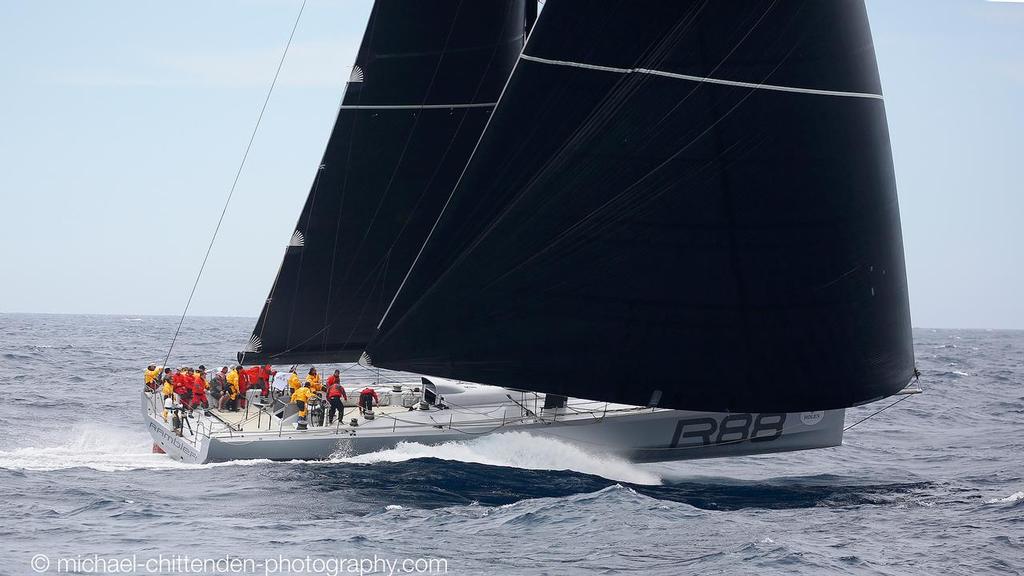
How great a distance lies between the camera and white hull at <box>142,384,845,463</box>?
2008 centimetres

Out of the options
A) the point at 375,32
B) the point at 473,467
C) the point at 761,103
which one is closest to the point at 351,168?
the point at 375,32

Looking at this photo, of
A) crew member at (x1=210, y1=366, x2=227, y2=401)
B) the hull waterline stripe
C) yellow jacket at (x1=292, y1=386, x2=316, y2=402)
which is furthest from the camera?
crew member at (x1=210, y1=366, x2=227, y2=401)

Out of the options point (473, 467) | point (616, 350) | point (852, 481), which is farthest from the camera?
point (852, 481)

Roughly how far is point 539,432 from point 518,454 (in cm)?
56

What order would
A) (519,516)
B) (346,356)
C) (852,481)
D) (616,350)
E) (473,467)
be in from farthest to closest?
(346,356)
(852,481)
(473,467)
(616,350)
(519,516)

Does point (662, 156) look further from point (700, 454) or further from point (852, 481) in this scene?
point (852, 481)

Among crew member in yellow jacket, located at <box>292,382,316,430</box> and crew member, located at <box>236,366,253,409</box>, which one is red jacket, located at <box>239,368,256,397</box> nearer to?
crew member, located at <box>236,366,253,409</box>

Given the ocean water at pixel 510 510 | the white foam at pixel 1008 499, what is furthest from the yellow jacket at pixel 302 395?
the white foam at pixel 1008 499

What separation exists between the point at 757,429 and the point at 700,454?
1177 mm

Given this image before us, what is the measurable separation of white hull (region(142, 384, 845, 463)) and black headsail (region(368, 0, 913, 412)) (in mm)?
2983

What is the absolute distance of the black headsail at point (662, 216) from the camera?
1706 cm

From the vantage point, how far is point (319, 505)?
55.5 ft

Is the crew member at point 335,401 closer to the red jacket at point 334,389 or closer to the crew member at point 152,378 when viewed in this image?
the red jacket at point 334,389

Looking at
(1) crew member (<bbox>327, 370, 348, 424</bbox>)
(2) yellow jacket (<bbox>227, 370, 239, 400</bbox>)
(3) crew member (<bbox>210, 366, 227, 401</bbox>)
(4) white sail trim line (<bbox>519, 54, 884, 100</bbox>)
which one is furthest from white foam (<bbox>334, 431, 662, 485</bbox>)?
(4) white sail trim line (<bbox>519, 54, 884, 100</bbox>)
